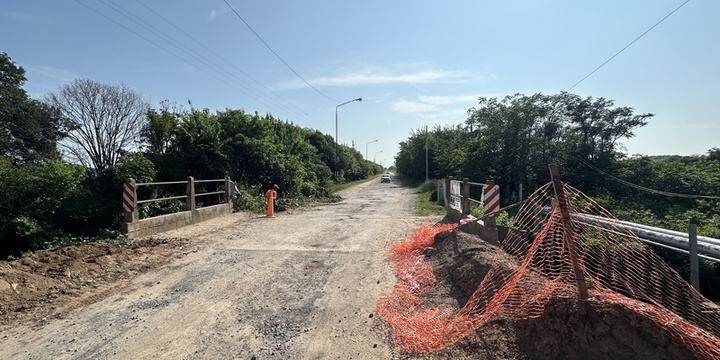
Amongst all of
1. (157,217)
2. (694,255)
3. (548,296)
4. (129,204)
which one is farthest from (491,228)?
(157,217)

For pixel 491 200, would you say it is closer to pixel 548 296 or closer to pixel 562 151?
pixel 548 296

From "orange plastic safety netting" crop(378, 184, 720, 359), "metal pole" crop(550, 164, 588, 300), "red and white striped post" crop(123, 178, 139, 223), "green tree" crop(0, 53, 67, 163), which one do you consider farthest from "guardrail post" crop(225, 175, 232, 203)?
"green tree" crop(0, 53, 67, 163)

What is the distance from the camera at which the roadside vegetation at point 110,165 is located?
35.7 ft

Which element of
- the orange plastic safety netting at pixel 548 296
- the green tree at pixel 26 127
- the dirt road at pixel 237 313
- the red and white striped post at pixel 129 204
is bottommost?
the dirt road at pixel 237 313

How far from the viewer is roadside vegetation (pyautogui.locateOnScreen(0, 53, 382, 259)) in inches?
428

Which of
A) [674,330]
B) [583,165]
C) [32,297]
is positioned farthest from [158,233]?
[583,165]

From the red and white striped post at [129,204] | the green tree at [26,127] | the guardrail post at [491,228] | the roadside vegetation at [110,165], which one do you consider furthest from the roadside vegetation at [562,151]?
the green tree at [26,127]

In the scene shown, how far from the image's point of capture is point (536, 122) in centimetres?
2348

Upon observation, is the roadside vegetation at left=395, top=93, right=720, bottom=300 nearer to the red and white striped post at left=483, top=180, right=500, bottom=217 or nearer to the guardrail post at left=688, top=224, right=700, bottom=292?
the red and white striped post at left=483, top=180, right=500, bottom=217

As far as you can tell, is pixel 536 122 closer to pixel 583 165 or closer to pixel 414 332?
pixel 583 165

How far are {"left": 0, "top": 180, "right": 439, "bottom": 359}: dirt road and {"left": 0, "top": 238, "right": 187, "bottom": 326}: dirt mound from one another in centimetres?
38

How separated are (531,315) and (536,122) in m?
22.6

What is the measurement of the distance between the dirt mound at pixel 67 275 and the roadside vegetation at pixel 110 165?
79.2 inches

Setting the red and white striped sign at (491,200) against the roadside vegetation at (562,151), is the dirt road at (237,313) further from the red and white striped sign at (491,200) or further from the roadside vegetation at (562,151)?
the roadside vegetation at (562,151)
